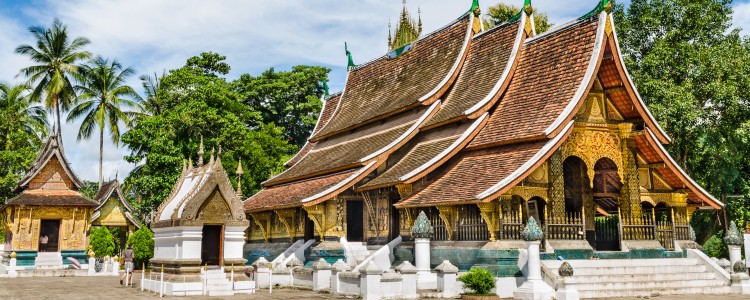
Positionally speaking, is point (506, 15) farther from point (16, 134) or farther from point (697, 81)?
point (16, 134)

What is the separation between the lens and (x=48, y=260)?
28.2 metres

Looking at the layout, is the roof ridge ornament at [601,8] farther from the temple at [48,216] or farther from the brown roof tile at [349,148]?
the temple at [48,216]

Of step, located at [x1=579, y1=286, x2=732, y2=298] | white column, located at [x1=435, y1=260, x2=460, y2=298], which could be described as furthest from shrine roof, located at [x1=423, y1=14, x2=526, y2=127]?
step, located at [x1=579, y1=286, x2=732, y2=298]

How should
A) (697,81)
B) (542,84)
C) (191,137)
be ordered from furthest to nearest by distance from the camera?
1. (191,137)
2. (697,81)
3. (542,84)

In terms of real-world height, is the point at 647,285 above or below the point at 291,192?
below

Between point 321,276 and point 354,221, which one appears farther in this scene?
point 354,221

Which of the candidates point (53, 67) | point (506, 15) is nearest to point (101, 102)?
point (53, 67)

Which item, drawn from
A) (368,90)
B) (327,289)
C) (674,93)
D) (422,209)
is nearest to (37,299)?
(327,289)

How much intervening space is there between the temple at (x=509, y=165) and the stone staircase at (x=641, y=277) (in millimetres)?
470

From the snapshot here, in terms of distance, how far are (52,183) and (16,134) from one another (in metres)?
13.7

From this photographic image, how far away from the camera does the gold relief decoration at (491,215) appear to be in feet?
45.1

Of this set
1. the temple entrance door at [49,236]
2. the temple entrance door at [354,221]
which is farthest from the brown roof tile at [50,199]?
the temple entrance door at [354,221]

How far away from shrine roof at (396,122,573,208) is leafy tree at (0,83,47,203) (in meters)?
27.0

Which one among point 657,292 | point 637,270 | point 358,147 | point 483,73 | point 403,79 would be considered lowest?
point 657,292
